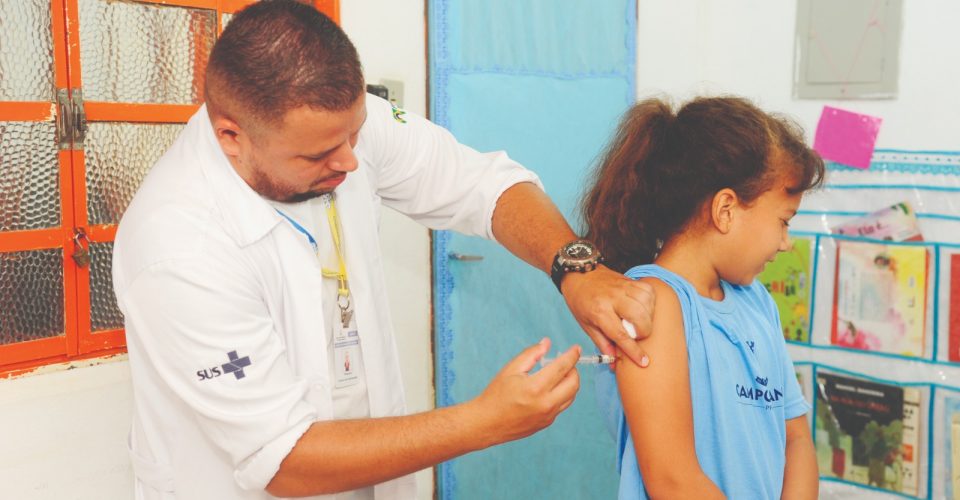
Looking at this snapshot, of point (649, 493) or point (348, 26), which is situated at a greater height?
point (348, 26)

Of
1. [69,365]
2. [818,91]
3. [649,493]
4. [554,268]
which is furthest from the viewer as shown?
[818,91]

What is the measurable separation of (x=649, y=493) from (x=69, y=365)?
1.33 m

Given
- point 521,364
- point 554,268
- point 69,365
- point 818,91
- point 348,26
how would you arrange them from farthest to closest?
point 818,91 → point 348,26 → point 69,365 → point 554,268 → point 521,364

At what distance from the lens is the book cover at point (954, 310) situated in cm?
268

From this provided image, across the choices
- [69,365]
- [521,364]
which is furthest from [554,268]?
[69,365]

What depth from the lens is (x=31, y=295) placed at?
1.88m

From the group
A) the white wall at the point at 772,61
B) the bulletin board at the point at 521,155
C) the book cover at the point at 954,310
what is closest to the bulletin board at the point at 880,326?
the book cover at the point at 954,310

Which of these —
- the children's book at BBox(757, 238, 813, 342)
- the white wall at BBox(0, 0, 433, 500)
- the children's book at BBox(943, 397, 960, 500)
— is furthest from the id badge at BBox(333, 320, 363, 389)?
the children's book at BBox(943, 397, 960, 500)

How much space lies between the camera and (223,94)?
1307 mm

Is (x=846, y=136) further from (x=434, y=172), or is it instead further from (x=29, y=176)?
(x=29, y=176)

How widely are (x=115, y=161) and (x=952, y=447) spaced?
260 centimetres

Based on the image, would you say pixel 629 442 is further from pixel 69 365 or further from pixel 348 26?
pixel 348 26

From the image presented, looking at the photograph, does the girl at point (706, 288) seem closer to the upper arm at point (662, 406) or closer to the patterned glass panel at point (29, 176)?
the upper arm at point (662, 406)

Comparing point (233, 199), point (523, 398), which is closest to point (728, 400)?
point (523, 398)
